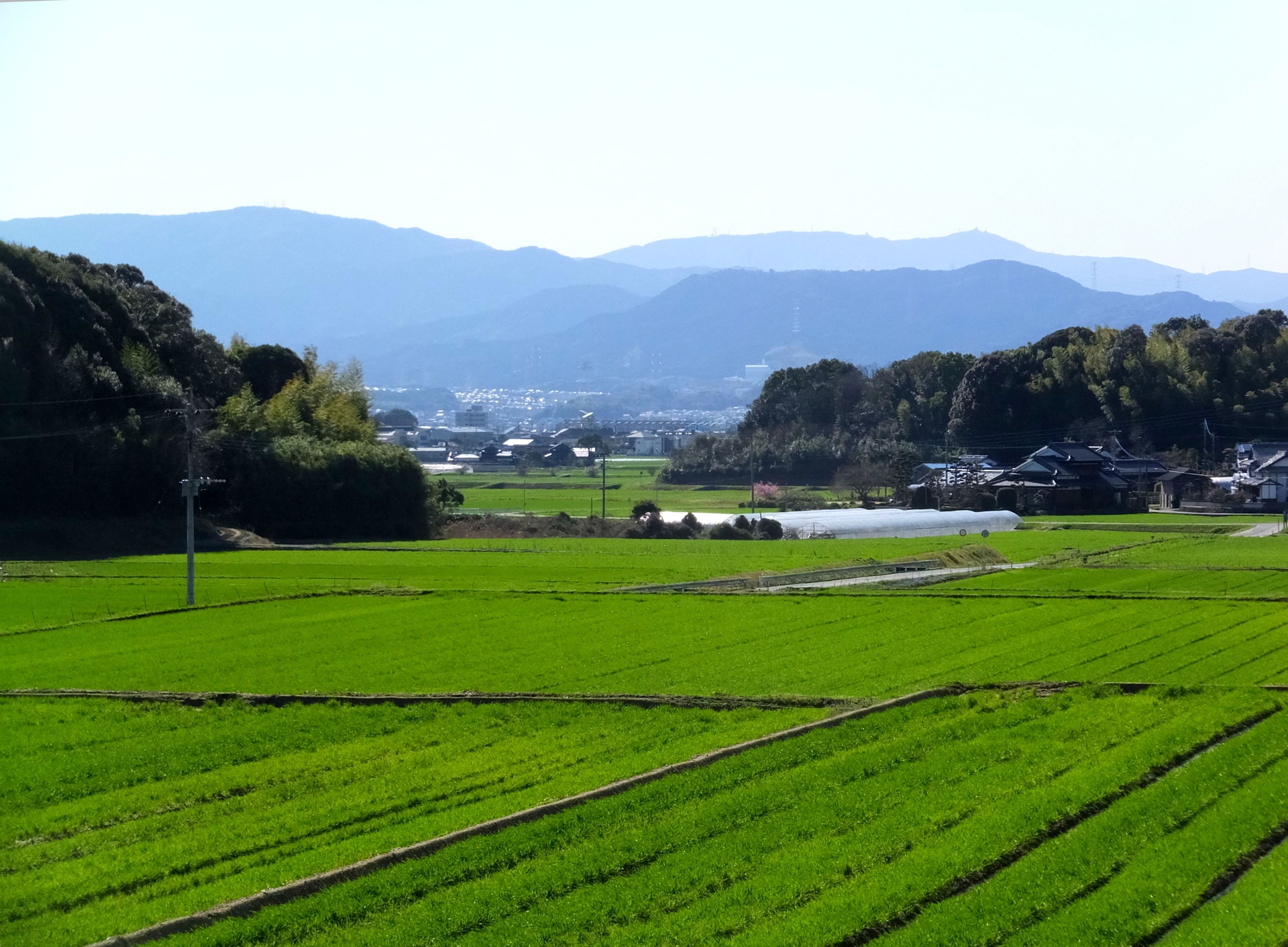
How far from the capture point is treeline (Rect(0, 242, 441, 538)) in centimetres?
4462

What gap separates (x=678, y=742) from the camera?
47.1 ft

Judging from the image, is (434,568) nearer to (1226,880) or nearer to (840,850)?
(840,850)

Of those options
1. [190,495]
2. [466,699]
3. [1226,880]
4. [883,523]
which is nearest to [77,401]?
[190,495]

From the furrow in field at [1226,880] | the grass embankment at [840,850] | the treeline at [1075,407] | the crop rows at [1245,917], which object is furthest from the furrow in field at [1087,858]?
the treeline at [1075,407]

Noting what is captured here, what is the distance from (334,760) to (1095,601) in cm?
2121

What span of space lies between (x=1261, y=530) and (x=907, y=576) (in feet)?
94.2

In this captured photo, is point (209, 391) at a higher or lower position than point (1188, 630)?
higher

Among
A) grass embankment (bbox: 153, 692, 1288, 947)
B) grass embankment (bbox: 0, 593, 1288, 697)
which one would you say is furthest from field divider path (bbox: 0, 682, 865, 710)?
grass embankment (bbox: 153, 692, 1288, 947)

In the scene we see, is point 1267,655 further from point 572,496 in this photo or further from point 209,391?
point 572,496

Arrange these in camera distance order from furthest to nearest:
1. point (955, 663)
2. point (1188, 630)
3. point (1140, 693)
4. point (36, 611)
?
1. point (36, 611)
2. point (1188, 630)
3. point (955, 663)
4. point (1140, 693)

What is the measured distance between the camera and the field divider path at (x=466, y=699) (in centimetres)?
1664

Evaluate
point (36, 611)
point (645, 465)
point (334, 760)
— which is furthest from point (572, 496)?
point (334, 760)

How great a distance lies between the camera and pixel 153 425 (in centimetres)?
4769

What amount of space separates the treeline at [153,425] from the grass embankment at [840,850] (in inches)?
1538
